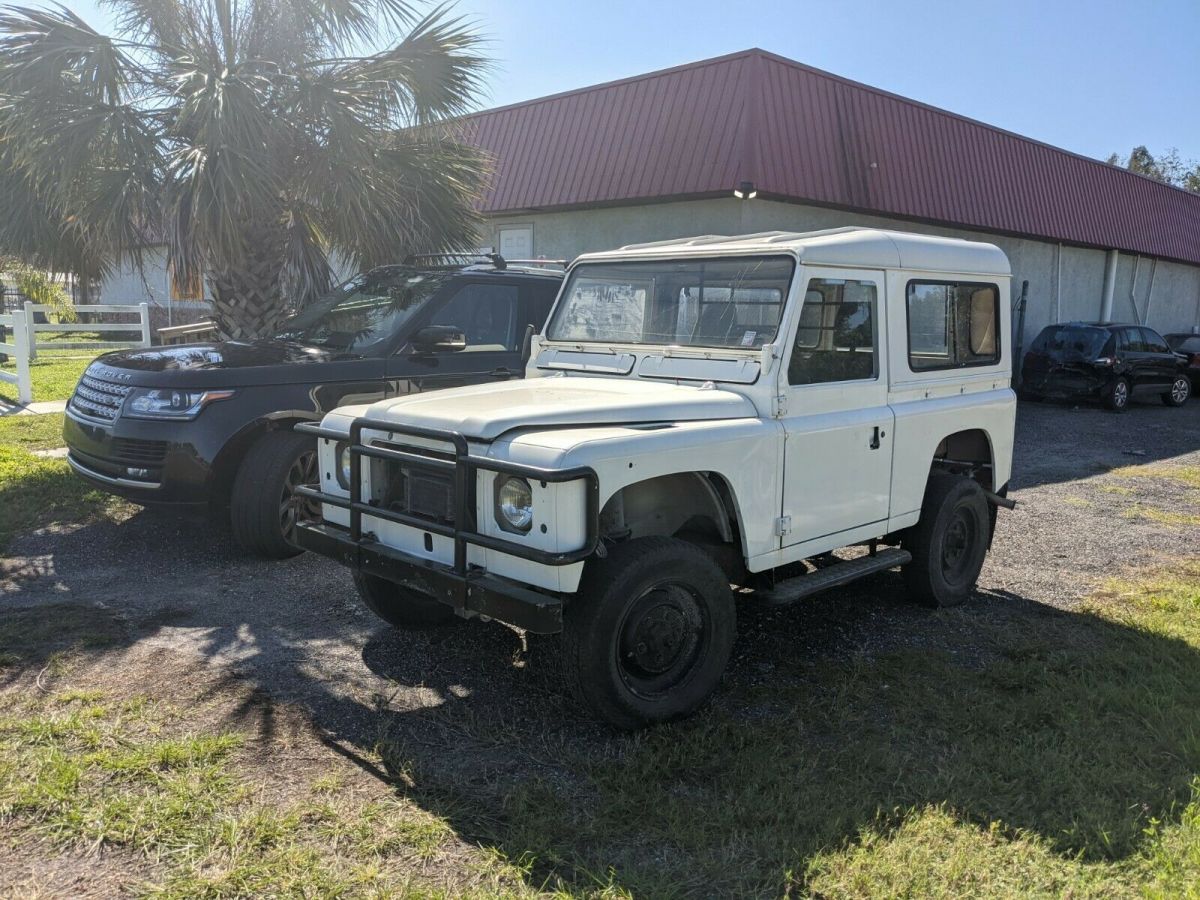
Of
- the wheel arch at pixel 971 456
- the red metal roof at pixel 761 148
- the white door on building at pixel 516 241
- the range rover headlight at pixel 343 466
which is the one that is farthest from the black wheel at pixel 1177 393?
the range rover headlight at pixel 343 466

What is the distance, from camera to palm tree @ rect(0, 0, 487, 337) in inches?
304

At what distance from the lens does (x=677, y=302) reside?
487cm

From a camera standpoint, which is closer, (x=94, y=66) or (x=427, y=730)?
(x=427, y=730)

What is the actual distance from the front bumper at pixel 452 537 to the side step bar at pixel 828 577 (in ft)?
4.03

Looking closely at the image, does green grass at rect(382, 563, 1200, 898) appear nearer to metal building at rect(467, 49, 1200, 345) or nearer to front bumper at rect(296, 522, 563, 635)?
front bumper at rect(296, 522, 563, 635)

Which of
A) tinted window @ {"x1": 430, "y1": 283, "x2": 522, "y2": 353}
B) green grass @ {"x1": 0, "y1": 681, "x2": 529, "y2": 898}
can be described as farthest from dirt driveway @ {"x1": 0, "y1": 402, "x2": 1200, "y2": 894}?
tinted window @ {"x1": 430, "y1": 283, "x2": 522, "y2": 353}

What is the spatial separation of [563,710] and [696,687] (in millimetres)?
586

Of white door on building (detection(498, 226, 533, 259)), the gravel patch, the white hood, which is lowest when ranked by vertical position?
the gravel patch

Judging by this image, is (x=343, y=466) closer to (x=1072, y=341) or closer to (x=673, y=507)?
(x=673, y=507)

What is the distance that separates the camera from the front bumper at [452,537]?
11.3 feet

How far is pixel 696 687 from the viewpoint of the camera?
13.1 ft

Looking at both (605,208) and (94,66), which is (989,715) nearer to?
(94,66)

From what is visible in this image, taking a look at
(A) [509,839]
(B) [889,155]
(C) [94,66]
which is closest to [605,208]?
(B) [889,155]

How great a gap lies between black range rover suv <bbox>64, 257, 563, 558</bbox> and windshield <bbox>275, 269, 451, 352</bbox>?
1 centimetres
